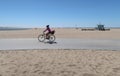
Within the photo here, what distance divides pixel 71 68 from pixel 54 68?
2.22 feet

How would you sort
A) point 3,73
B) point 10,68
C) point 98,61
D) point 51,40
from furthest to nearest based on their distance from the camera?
1. point 51,40
2. point 98,61
3. point 10,68
4. point 3,73

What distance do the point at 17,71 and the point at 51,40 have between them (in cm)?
1394

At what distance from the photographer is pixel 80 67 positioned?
8.63m

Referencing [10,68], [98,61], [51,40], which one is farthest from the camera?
[51,40]

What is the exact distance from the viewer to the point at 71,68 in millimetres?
8461

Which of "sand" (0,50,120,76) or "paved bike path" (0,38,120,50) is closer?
"sand" (0,50,120,76)

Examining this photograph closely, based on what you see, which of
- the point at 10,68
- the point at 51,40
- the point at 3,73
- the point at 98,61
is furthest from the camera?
the point at 51,40

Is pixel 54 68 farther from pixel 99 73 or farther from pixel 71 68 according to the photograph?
pixel 99 73

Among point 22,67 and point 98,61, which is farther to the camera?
point 98,61

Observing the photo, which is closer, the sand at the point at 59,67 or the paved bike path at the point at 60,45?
the sand at the point at 59,67

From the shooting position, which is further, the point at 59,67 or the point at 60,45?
the point at 60,45

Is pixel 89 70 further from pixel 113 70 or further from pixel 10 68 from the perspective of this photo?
pixel 10 68

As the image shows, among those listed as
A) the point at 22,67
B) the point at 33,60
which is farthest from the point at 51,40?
the point at 22,67

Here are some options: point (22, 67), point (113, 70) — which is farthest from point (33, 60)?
point (113, 70)
